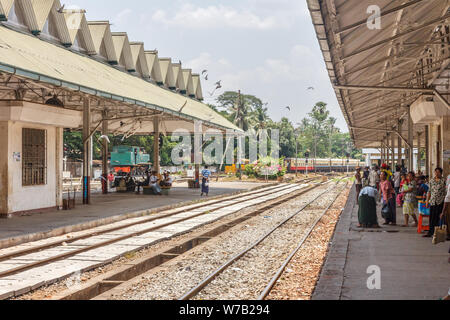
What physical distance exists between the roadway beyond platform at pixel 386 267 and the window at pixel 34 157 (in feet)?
34.6

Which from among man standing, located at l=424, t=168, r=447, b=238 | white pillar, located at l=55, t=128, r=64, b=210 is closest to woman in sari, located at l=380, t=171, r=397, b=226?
man standing, located at l=424, t=168, r=447, b=238

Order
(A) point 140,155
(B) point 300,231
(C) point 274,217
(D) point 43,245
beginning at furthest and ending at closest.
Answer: (A) point 140,155 < (C) point 274,217 < (B) point 300,231 < (D) point 43,245

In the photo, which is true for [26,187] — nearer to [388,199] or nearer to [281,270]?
[281,270]

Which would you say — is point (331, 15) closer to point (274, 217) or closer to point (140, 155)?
point (274, 217)

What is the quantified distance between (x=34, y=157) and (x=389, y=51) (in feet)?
39.7

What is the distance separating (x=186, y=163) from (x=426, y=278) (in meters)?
82.2

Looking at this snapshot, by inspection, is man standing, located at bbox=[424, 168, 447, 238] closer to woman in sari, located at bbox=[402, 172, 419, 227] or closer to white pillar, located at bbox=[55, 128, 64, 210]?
woman in sari, located at bbox=[402, 172, 419, 227]

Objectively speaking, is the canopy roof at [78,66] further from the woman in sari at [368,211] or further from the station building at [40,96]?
the woman in sari at [368,211]

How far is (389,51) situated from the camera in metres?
14.5

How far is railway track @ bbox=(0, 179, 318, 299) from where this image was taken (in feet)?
31.7

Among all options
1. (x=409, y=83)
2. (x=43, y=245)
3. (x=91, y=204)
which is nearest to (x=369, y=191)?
(x=409, y=83)

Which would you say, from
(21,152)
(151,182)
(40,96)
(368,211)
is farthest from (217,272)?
(151,182)

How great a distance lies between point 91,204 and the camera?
24.6m

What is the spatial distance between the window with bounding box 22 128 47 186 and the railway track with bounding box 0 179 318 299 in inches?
133
